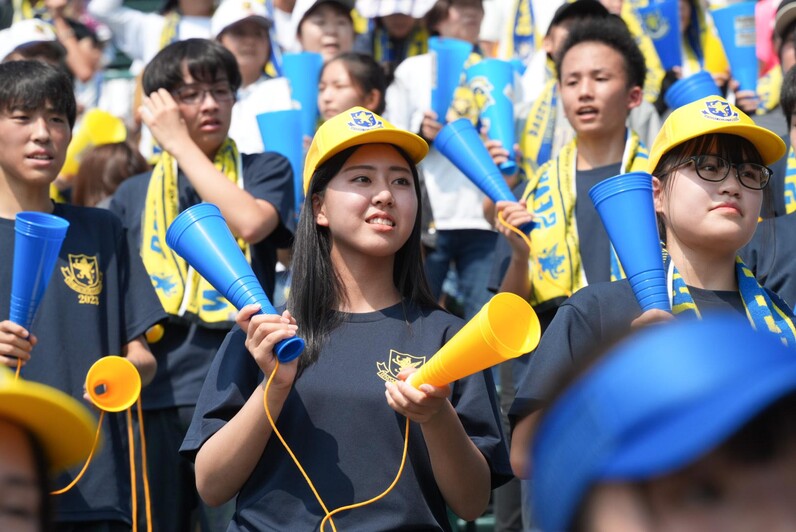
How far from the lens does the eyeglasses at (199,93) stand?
5.39 m

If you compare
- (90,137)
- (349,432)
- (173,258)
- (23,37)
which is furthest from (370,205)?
(23,37)

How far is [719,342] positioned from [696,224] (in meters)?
2.63

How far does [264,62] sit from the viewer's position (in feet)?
24.0

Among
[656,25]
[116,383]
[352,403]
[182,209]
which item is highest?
[656,25]

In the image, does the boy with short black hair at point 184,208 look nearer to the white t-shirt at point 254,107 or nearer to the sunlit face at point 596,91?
the white t-shirt at point 254,107

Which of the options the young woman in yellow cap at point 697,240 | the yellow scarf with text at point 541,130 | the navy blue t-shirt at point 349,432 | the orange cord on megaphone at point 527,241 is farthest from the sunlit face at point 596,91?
the navy blue t-shirt at point 349,432

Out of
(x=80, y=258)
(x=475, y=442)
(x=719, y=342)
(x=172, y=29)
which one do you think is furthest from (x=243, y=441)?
(x=172, y=29)

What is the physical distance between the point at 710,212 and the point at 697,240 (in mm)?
95

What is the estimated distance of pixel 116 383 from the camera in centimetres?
393

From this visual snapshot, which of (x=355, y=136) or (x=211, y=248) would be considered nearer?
(x=211, y=248)

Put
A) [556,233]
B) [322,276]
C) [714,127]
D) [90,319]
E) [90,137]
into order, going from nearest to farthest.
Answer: [714,127] → [322,276] → [90,319] → [556,233] → [90,137]

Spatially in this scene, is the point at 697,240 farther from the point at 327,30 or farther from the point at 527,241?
the point at 327,30

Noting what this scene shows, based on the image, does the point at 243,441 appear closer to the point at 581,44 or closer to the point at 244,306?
the point at 244,306

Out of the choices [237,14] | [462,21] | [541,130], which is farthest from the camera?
[462,21]
